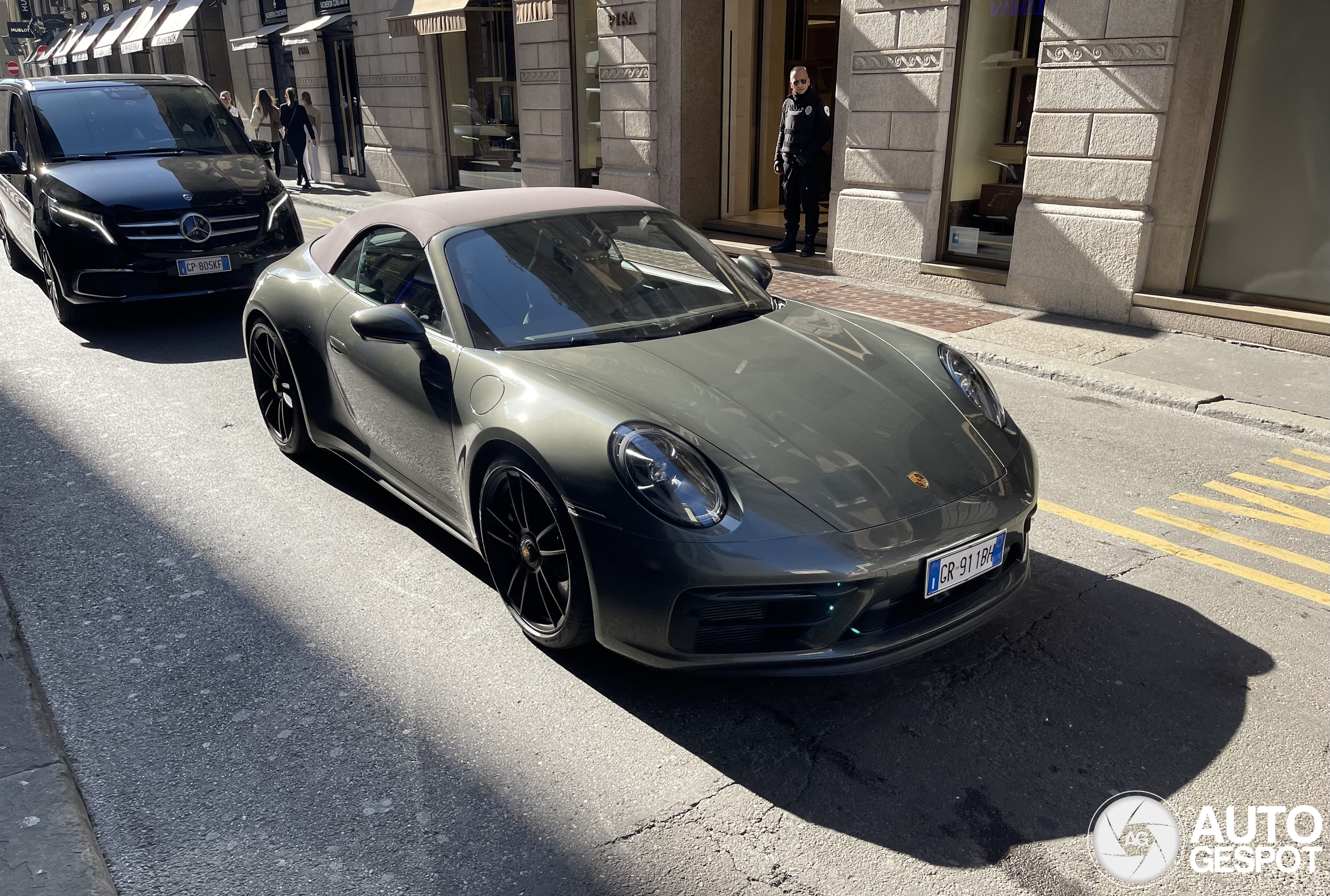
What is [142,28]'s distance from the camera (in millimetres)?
28703

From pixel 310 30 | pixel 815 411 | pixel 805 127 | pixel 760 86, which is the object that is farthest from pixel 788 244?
pixel 310 30

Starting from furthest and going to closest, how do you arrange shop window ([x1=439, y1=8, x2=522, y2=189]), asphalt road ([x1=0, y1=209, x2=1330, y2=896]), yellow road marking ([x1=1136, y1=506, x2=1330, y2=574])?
shop window ([x1=439, y1=8, x2=522, y2=189]) < yellow road marking ([x1=1136, y1=506, x2=1330, y2=574]) < asphalt road ([x1=0, y1=209, x2=1330, y2=896])

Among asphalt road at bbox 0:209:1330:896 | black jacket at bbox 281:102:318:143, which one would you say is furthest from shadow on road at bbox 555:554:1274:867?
black jacket at bbox 281:102:318:143

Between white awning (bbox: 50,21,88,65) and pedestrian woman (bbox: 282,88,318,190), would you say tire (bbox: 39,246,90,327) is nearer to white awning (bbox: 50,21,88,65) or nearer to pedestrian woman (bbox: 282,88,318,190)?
pedestrian woman (bbox: 282,88,318,190)

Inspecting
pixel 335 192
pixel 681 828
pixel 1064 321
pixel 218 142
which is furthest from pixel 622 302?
pixel 335 192

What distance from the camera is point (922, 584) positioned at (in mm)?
2996

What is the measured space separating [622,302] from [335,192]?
1690 centimetres

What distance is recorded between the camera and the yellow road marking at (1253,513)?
4719 millimetres

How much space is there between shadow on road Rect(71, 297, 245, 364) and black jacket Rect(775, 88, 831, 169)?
230 inches

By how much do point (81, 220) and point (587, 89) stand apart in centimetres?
861

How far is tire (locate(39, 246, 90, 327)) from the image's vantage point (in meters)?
8.23

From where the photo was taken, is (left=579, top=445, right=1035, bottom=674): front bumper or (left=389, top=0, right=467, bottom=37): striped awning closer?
(left=579, top=445, right=1035, bottom=674): front bumper

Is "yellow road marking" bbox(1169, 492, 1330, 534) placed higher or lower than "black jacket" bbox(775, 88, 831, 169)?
lower

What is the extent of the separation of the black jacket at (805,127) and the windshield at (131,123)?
5463mm
